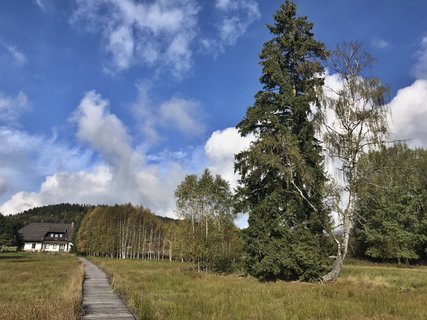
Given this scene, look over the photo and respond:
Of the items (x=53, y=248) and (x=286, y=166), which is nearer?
(x=286, y=166)

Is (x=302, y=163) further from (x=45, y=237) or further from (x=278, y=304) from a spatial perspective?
(x=45, y=237)

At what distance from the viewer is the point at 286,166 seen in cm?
2597

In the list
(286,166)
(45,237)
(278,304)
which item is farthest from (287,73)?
(45,237)

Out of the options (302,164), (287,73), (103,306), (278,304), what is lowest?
(278,304)

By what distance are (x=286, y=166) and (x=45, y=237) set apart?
4556 inches

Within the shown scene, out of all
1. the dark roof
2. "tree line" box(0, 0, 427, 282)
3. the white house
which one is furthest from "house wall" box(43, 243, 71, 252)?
"tree line" box(0, 0, 427, 282)

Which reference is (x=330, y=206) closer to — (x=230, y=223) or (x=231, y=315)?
(x=231, y=315)

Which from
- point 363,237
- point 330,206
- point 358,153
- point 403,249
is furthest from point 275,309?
point 363,237

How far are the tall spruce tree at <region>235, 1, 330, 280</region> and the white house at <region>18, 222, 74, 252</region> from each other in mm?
106341

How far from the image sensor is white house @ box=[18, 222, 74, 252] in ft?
392

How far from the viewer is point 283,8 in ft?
96.7

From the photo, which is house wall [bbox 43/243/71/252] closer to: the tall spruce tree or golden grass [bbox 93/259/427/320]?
the tall spruce tree

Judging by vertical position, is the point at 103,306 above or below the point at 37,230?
below

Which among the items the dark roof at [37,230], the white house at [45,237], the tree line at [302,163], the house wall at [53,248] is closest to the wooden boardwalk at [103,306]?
the tree line at [302,163]
